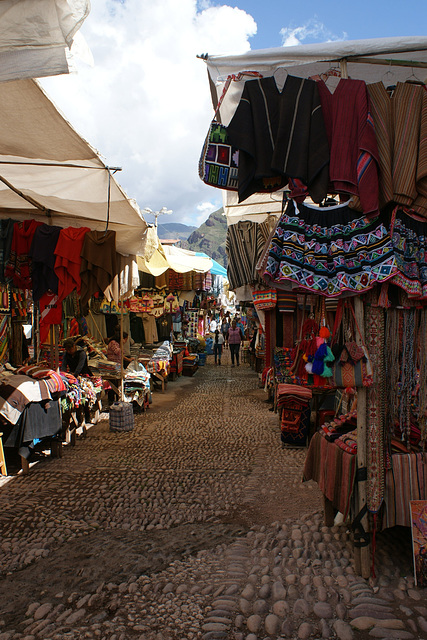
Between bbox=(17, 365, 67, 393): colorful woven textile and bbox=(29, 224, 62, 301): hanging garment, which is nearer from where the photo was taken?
bbox=(29, 224, 62, 301): hanging garment

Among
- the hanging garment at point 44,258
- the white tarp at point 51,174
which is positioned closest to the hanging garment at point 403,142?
the white tarp at point 51,174

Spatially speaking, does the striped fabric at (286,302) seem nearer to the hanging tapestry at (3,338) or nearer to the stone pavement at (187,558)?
the stone pavement at (187,558)

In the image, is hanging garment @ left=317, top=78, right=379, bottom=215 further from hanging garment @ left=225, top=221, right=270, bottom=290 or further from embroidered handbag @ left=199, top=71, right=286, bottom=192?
hanging garment @ left=225, top=221, right=270, bottom=290

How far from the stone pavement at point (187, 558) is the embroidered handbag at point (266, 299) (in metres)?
2.40

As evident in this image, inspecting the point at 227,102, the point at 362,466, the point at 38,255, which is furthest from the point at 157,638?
the point at 38,255

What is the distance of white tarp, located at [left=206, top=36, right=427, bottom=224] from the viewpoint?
2732 mm

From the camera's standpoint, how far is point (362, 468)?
9.46 feet

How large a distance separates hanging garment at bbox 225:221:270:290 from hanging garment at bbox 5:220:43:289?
3441 mm

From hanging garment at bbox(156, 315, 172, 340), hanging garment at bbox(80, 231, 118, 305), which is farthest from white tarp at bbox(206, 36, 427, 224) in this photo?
hanging garment at bbox(156, 315, 172, 340)

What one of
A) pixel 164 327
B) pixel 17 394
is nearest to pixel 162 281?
pixel 164 327

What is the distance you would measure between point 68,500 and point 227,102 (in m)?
3.97

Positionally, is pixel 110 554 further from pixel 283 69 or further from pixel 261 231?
pixel 261 231

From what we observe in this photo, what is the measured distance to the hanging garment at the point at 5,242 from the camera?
16.9ft

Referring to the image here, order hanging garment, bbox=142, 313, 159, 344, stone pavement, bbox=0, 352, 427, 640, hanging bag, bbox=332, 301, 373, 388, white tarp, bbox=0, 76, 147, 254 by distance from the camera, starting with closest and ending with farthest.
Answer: stone pavement, bbox=0, 352, 427, 640, hanging bag, bbox=332, 301, 373, 388, white tarp, bbox=0, 76, 147, 254, hanging garment, bbox=142, 313, 159, 344
